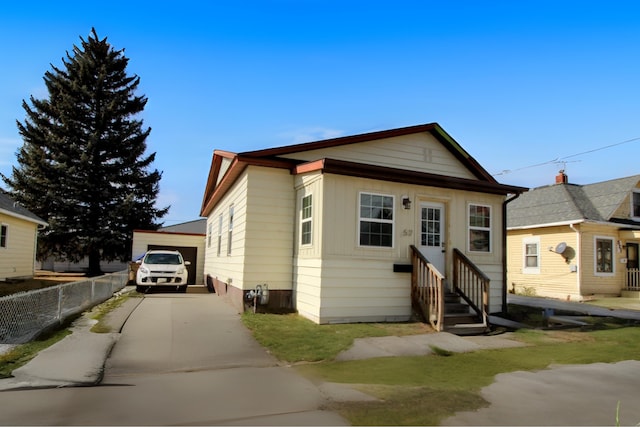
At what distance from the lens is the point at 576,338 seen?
348 inches

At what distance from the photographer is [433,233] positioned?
35.6 feet

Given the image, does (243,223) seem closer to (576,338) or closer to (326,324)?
(326,324)

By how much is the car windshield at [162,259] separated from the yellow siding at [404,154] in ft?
27.5

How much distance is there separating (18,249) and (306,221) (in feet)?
63.6

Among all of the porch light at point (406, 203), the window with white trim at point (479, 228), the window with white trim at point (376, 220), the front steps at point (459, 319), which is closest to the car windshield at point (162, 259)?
the window with white trim at point (376, 220)

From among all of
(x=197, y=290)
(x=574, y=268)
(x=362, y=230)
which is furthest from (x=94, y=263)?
(x=574, y=268)

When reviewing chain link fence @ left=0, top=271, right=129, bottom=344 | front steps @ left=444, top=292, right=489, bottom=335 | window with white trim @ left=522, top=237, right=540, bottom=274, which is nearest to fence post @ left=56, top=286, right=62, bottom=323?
chain link fence @ left=0, top=271, right=129, bottom=344

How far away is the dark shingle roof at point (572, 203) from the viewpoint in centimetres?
1898

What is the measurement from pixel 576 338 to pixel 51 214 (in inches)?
1270

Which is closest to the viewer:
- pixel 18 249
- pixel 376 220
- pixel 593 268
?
pixel 376 220

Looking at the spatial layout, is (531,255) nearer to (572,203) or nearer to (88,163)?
(572,203)

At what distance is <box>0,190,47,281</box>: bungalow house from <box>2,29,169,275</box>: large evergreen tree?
17.6 feet

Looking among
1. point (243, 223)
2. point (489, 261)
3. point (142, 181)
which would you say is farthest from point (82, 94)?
point (489, 261)

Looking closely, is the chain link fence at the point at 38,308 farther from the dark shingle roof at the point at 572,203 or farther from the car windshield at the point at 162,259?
the dark shingle roof at the point at 572,203
